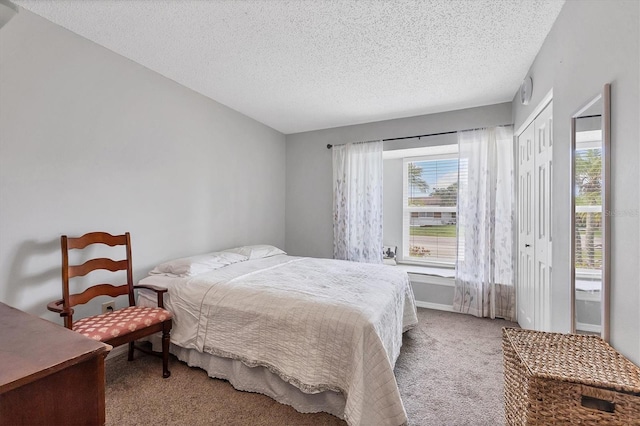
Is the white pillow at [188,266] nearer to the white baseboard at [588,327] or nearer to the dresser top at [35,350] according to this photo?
the dresser top at [35,350]

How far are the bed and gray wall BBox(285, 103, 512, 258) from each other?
173 centimetres

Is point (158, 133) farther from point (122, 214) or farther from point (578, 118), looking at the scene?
point (578, 118)

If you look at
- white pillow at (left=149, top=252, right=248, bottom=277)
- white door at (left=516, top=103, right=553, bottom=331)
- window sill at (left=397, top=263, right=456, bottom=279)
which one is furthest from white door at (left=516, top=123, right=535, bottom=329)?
white pillow at (left=149, top=252, right=248, bottom=277)

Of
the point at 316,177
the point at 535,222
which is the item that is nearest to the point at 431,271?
the point at 535,222

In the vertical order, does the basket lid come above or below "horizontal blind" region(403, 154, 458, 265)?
below

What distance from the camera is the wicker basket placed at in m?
0.87

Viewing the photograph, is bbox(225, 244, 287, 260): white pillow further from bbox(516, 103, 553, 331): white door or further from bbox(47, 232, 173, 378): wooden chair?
bbox(516, 103, 553, 331): white door

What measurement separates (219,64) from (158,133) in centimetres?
88

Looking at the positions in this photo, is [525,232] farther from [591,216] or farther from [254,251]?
[254,251]

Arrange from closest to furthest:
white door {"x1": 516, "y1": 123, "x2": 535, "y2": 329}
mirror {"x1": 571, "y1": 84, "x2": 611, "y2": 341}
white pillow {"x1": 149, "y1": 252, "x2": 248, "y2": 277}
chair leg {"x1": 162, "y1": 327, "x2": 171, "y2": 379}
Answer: mirror {"x1": 571, "y1": 84, "x2": 611, "y2": 341} → chair leg {"x1": 162, "y1": 327, "x2": 171, "y2": 379} → white pillow {"x1": 149, "y1": 252, "x2": 248, "y2": 277} → white door {"x1": 516, "y1": 123, "x2": 535, "y2": 329}

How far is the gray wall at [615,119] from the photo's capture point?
1027 millimetres

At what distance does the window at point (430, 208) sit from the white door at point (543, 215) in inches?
62.3

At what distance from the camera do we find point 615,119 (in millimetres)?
1148

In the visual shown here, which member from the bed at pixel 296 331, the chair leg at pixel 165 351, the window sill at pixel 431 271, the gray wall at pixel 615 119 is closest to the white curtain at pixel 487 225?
the window sill at pixel 431 271
